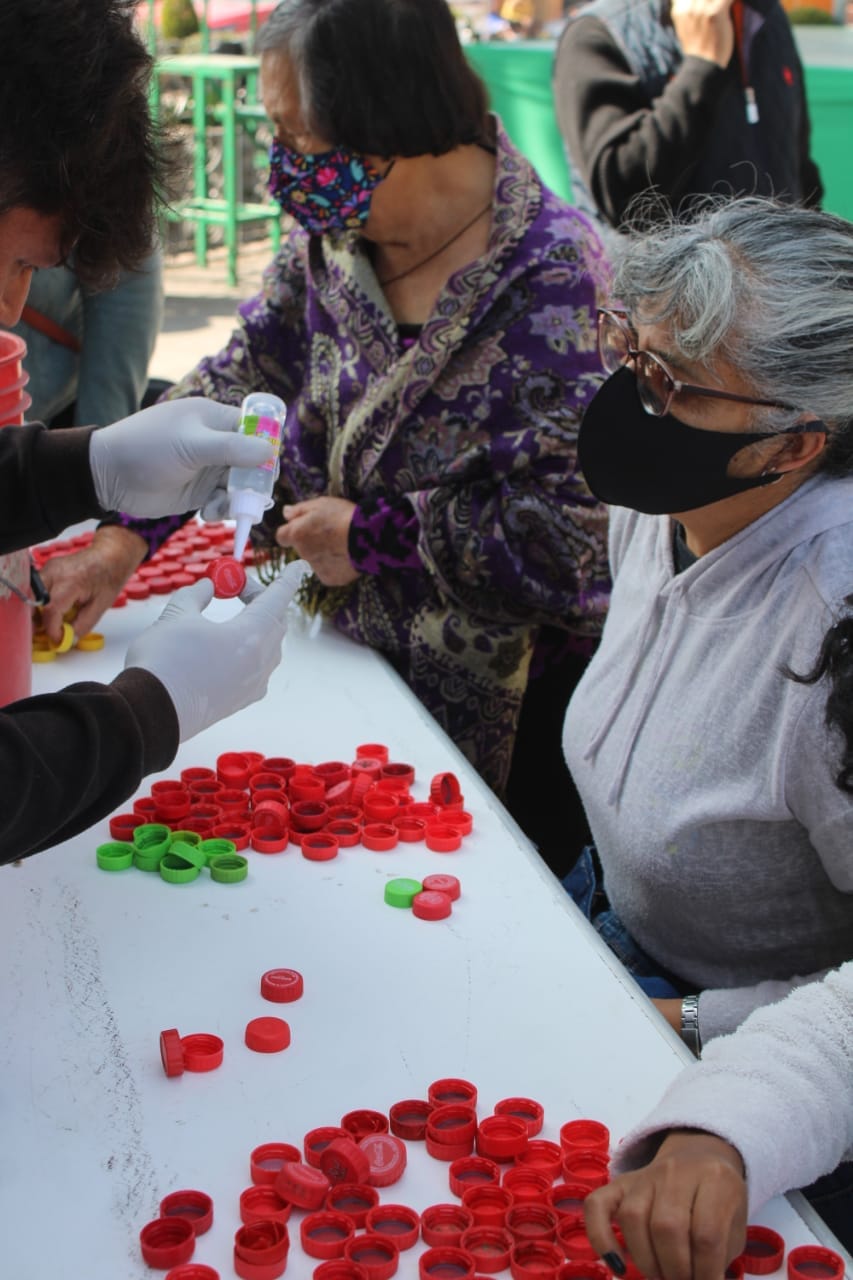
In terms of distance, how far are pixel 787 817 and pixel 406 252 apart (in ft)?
4.79

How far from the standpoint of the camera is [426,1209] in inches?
46.8

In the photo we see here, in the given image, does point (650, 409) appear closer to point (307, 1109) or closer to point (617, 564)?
point (617, 564)

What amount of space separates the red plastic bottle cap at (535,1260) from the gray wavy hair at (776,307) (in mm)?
1066

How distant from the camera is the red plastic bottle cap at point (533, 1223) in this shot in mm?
1160

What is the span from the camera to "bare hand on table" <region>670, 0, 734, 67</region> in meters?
3.43

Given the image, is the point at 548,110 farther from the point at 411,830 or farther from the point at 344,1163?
the point at 344,1163

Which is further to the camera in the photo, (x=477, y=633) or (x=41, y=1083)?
(x=477, y=633)

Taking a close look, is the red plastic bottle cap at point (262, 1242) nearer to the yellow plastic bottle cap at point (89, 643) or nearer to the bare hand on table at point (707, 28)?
the yellow plastic bottle cap at point (89, 643)

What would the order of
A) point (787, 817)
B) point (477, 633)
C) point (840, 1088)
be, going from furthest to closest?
point (477, 633)
point (787, 817)
point (840, 1088)

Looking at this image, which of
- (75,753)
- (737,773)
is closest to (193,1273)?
(75,753)

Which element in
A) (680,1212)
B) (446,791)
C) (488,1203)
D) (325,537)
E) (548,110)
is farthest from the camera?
(548,110)

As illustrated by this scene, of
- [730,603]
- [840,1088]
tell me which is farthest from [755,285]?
[840,1088]

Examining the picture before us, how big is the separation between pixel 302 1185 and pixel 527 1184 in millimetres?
203

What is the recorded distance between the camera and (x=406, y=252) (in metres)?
2.66
